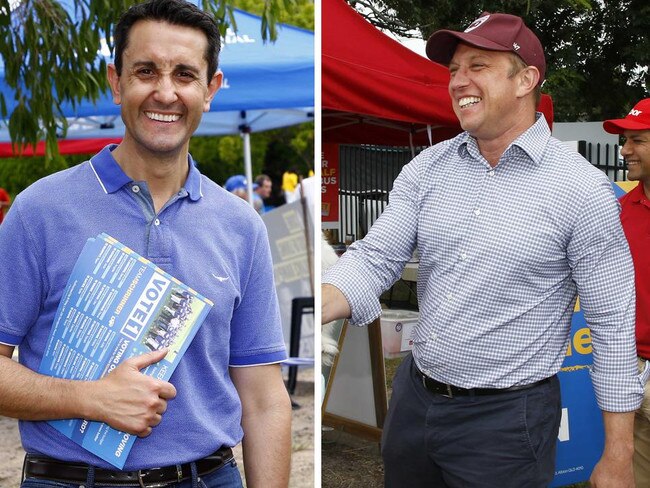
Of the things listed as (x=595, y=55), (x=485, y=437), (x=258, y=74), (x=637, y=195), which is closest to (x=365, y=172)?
(x=258, y=74)

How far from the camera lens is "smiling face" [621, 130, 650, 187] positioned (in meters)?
4.15

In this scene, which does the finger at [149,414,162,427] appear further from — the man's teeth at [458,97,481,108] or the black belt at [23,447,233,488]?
the man's teeth at [458,97,481,108]

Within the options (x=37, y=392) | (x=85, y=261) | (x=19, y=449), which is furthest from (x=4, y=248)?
(x=19, y=449)

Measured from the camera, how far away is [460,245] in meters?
2.81

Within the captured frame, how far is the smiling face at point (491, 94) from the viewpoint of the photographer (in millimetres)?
2867

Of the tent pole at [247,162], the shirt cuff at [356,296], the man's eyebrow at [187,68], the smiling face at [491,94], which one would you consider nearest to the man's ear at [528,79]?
the smiling face at [491,94]

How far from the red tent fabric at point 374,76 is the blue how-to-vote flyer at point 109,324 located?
2816 millimetres

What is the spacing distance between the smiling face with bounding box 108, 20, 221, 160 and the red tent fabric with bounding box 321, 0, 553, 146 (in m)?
2.48

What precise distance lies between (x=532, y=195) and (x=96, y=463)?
59.1 inches

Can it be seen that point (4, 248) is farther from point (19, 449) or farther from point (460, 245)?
point (19, 449)

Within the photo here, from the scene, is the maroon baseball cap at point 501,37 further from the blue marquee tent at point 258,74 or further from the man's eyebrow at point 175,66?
the blue marquee tent at point 258,74

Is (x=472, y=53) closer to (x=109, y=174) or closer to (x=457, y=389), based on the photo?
(x=457, y=389)

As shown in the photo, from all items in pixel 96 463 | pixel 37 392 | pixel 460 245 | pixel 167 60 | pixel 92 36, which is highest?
pixel 92 36

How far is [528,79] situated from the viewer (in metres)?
2.92
